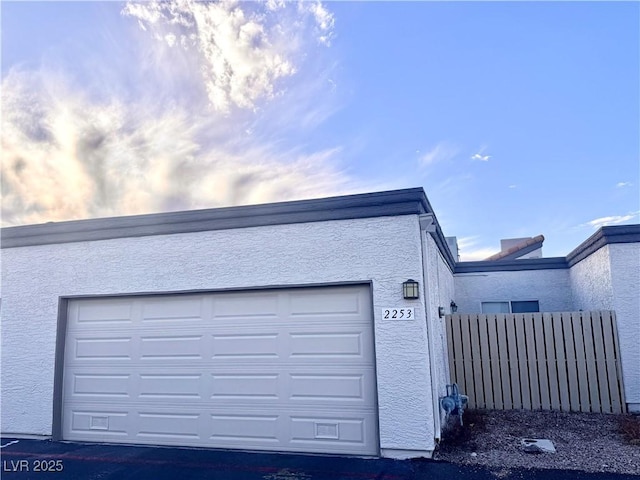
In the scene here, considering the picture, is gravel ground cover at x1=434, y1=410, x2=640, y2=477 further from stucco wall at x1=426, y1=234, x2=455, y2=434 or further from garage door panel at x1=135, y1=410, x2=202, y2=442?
garage door panel at x1=135, y1=410, x2=202, y2=442

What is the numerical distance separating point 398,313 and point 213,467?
3014mm

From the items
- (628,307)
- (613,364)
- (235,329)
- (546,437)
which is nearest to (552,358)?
(613,364)

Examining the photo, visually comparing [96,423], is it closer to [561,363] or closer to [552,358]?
[552,358]

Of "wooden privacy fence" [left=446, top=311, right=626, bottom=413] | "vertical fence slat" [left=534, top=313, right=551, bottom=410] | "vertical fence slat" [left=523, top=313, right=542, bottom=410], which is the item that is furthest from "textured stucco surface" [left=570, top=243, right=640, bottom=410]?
"vertical fence slat" [left=523, top=313, right=542, bottom=410]

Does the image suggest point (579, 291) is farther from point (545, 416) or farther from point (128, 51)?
point (128, 51)

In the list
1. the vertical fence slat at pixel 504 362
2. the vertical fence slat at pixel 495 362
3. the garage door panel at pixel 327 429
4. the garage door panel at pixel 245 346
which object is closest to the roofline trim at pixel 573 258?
the vertical fence slat at pixel 504 362

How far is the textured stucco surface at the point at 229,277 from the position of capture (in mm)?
5621

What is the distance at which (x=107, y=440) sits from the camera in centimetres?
672

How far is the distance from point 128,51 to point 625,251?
9.85 meters

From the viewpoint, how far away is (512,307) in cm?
1207

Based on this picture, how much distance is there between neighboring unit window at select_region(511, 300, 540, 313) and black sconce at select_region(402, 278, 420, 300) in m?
7.58

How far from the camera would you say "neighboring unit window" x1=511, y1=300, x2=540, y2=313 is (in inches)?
469

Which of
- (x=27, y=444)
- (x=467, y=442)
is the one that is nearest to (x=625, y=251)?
(x=467, y=442)

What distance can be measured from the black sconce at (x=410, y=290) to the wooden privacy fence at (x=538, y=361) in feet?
11.3
